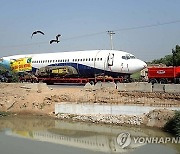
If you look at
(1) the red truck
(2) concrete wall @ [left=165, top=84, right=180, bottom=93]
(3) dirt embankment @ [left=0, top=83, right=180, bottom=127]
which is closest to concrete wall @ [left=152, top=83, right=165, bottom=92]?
(2) concrete wall @ [left=165, top=84, right=180, bottom=93]

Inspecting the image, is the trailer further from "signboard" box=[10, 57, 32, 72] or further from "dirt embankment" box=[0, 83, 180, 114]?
"dirt embankment" box=[0, 83, 180, 114]

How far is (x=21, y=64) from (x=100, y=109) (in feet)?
70.0

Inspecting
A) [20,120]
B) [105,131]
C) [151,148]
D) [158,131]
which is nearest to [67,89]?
[20,120]

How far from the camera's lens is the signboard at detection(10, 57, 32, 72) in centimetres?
4506

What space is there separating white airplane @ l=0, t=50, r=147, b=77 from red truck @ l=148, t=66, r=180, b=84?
5.33ft

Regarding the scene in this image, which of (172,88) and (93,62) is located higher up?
(93,62)

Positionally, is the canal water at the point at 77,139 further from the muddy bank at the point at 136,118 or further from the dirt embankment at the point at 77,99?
the dirt embankment at the point at 77,99

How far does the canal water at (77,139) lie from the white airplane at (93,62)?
970cm

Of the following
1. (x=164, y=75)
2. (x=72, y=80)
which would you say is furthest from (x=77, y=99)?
(x=164, y=75)

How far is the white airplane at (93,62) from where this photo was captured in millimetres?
35906

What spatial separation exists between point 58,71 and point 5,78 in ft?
33.2

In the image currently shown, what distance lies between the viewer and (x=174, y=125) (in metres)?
22.5

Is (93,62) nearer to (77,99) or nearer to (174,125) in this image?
(77,99)

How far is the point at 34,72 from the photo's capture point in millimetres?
44375
